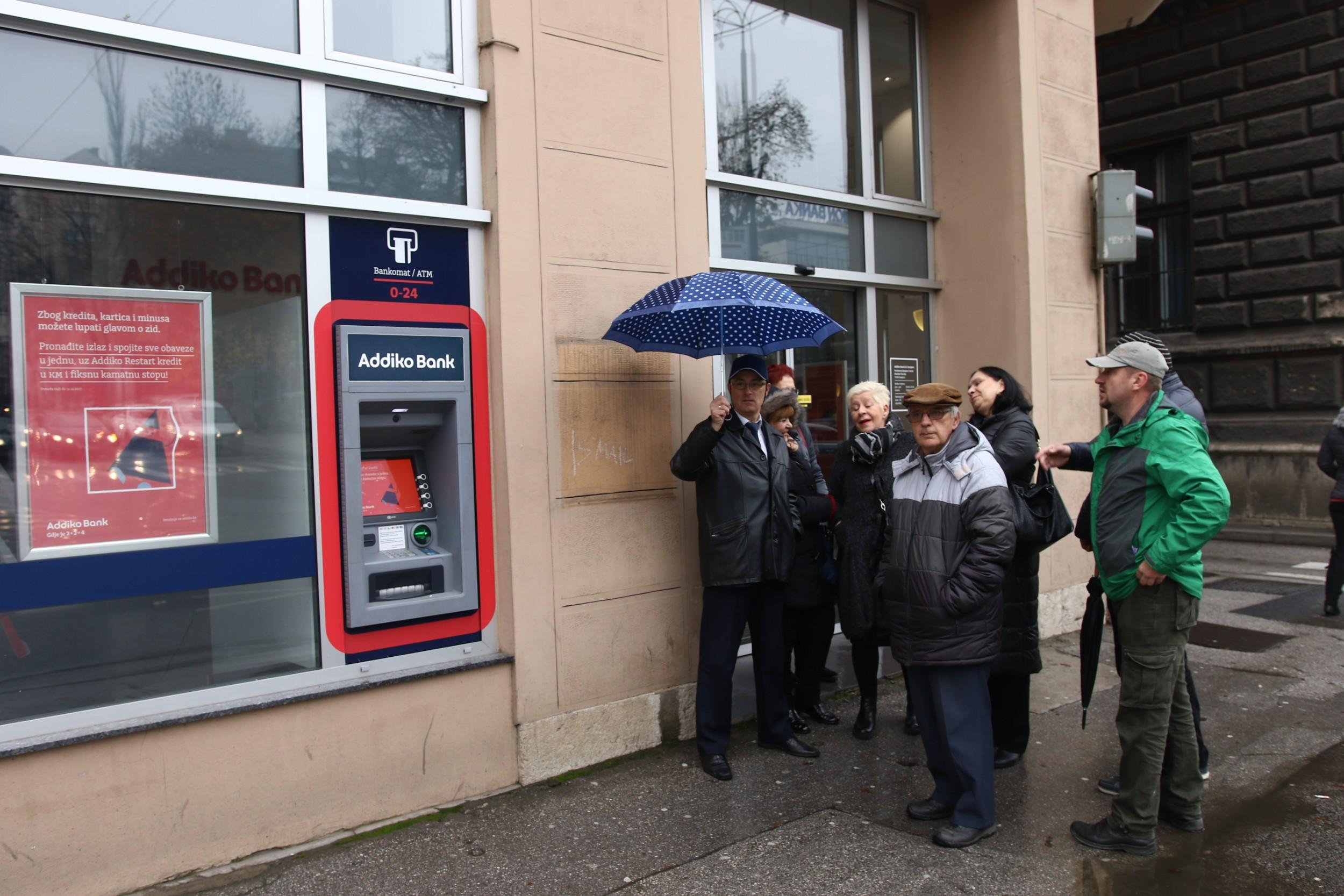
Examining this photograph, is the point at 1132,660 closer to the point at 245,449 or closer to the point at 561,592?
the point at 561,592

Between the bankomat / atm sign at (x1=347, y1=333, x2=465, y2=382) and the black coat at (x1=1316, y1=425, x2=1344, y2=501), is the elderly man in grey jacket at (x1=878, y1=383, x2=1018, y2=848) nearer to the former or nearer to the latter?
the bankomat / atm sign at (x1=347, y1=333, x2=465, y2=382)

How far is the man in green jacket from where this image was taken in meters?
3.28

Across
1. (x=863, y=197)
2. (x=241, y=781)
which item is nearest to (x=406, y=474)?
(x=241, y=781)

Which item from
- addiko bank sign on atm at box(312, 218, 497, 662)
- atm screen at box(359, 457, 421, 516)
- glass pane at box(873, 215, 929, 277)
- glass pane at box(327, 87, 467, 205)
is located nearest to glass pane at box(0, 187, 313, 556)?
addiko bank sign on atm at box(312, 218, 497, 662)

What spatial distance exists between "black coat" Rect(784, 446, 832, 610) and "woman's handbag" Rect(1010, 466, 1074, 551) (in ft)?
3.06

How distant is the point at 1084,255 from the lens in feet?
22.8

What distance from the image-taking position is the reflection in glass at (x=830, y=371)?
20.0 ft

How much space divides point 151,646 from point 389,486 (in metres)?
1.03

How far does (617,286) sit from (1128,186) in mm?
4234

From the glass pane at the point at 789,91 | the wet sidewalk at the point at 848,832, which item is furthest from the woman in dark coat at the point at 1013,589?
the glass pane at the point at 789,91

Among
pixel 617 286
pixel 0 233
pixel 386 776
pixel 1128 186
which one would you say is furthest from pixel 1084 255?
pixel 0 233

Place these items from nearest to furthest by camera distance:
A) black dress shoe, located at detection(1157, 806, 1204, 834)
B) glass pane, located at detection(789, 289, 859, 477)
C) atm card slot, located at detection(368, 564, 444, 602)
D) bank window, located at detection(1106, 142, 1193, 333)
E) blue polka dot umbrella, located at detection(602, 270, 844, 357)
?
black dress shoe, located at detection(1157, 806, 1204, 834)
atm card slot, located at detection(368, 564, 444, 602)
blue polka dot umbrella, located at detection(602, 270, 844, 357)
glass pane, located at detection(789, 289, 859, 477)
bank window, located at detection(1106, 142, 1193, 333)

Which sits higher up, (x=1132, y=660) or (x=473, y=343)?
(x=473, y=343)

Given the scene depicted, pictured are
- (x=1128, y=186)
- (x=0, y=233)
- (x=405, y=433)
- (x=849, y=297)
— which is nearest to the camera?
(x=0, y=233)
